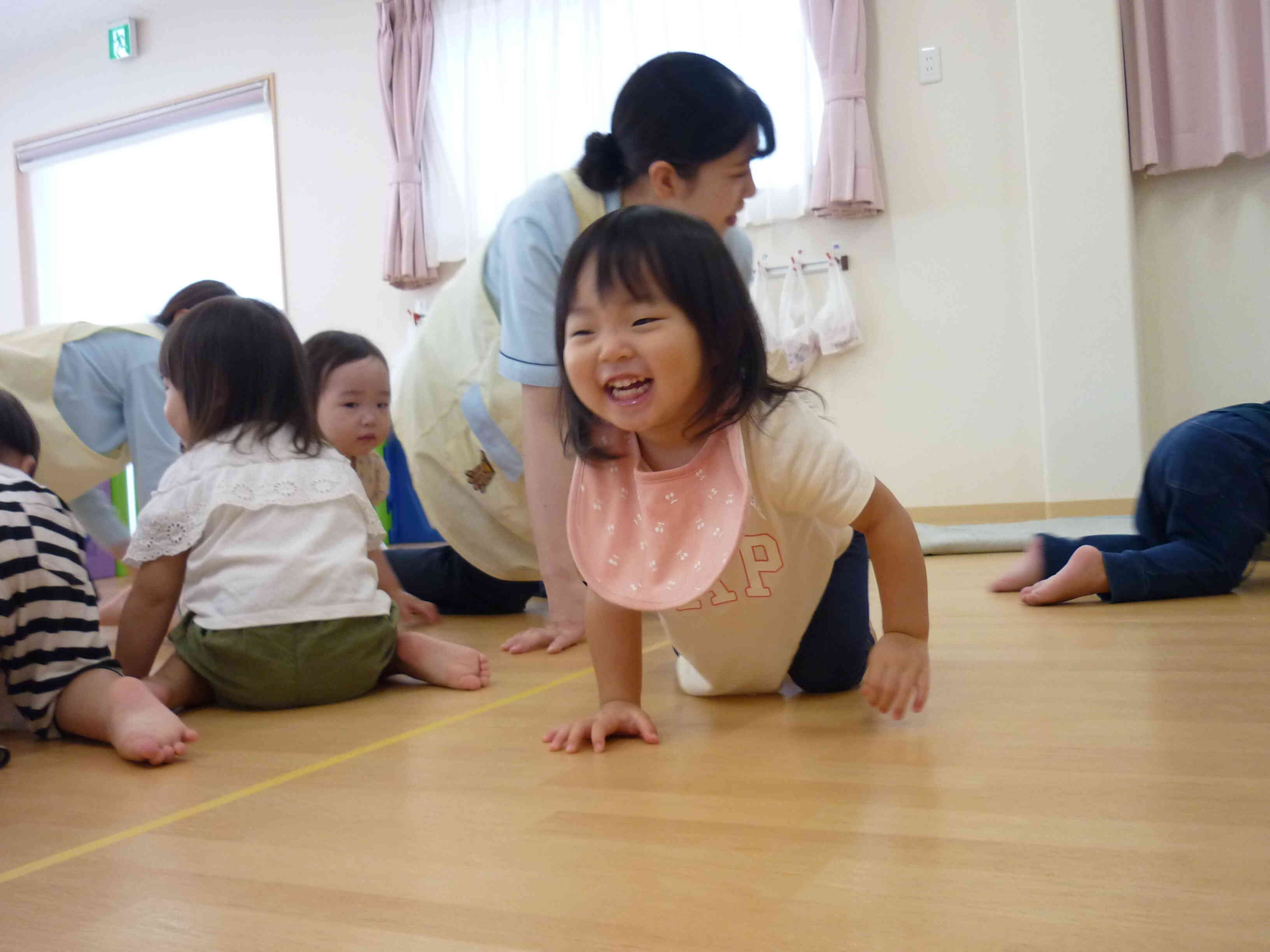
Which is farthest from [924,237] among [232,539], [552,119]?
[232,539]

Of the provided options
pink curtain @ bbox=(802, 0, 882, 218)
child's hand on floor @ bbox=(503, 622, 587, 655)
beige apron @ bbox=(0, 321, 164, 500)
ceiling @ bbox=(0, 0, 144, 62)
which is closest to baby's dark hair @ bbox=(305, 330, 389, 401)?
beige apron @ bbox=(0, 321, 164, 500)

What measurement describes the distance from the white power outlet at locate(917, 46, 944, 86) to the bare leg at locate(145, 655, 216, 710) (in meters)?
3.10

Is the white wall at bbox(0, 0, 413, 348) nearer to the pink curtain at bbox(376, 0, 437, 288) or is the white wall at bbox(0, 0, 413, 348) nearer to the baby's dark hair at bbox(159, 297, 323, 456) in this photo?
the pink curtain at bbox(376, 0, 437, 288)

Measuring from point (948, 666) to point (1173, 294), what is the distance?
2622 mm

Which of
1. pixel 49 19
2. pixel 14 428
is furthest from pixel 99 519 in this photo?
pixel 49 19

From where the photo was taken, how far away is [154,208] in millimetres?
5301

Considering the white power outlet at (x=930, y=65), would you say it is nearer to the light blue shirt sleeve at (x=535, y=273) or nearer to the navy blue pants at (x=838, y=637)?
the light blue shirt sleeve at (x=535, y=273)

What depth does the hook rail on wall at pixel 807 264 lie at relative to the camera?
3.70 metres

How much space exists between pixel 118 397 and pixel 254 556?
121cm

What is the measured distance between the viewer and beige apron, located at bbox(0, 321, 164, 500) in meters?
2.20

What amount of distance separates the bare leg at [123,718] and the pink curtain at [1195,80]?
3.16 metres

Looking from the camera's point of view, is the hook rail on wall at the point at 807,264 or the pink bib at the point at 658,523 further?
the hook rail on wall at the point at 807,264

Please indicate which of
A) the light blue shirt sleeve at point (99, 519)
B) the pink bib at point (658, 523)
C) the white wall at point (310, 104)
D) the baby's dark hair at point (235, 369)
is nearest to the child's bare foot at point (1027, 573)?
the pink bib at point (658, 523)

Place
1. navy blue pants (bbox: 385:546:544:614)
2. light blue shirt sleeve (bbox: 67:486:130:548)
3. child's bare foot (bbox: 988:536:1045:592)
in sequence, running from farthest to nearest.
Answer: light blue shirt sleeve (bbox: 67:486:130:548) → navy blue pants (bbox: 385:546:544:614) → child's bare foot (bbox: 988:536:1045:592)
